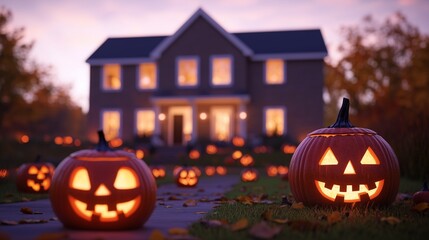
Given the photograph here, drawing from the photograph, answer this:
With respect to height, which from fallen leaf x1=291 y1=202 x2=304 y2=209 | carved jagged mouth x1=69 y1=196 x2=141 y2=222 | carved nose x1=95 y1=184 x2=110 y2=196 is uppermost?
carved nose x1=95 y1=184 x2=110 y2=196

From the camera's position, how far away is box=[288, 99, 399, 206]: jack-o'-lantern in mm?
6374

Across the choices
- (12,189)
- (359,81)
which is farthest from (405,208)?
(359,81)

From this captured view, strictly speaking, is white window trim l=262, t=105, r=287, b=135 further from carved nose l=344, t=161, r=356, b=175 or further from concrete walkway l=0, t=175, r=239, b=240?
carved nose l=344, t=161, r=356, b=175

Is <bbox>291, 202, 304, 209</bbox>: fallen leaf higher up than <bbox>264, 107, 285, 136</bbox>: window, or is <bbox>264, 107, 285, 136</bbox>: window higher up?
<bbox>264, 107, 285, 136</bbox>: window

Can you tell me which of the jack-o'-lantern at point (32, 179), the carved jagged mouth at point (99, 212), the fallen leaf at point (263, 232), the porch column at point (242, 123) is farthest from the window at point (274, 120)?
the fallen leaf at point (263, 232)

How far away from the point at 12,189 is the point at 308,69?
65.5 ft

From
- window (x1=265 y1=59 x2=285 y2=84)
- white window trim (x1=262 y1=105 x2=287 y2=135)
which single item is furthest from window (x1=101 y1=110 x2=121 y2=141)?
window (x1=265 y1=59 x2=285 y2=84)

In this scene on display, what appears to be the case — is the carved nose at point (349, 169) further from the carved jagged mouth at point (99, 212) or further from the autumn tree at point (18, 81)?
the autumn tree at point (18, 81)

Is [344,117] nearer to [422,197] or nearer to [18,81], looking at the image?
[422,197]

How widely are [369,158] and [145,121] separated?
24173 millimetres

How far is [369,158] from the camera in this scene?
6.47 metres

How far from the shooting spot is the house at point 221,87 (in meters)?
28.5

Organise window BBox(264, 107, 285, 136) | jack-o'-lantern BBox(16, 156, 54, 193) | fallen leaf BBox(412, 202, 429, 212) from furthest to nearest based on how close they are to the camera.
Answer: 1. window BBox(264, 107, 285, 136)
2. jack-o'-lantern BBox(16, 156, 54, 193)
3. fallen leaf BBox(412, 202, 429, 212)

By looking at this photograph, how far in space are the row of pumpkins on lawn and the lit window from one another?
2339 cm
